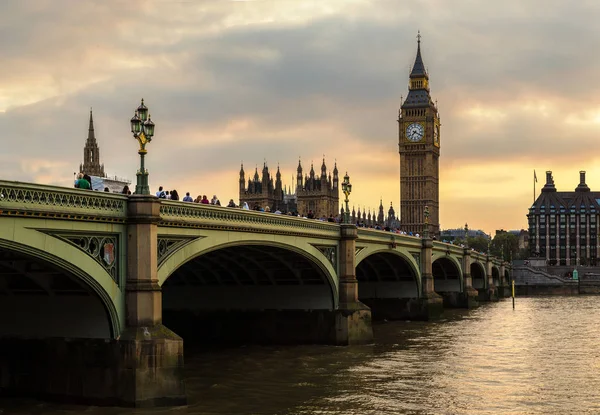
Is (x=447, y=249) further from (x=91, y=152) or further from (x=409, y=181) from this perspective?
(x=409, y=181)

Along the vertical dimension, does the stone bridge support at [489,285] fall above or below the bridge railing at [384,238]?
below

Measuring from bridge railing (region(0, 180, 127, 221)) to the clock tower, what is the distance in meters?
163

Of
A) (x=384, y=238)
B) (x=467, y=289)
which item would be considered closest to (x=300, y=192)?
(x=467, y=289)

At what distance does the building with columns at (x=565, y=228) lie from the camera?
18688 cm

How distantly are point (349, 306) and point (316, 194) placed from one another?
14386 centimetres

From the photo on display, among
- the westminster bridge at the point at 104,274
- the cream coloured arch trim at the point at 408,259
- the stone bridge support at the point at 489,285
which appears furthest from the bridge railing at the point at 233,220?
the stone bridge support at the point at 489,285

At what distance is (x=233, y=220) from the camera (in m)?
29.4

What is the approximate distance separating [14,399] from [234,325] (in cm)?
1725

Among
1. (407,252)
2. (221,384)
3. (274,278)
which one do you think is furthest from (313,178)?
(221,384)

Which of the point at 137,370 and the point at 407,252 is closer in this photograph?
the point at 137,370

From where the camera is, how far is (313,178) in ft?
608

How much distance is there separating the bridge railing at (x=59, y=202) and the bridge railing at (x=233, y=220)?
2.16 metres

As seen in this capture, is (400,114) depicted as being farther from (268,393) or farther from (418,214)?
(268,393)

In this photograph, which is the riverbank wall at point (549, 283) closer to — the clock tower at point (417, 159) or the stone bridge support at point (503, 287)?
the stone bridge support at point (503, 287)
